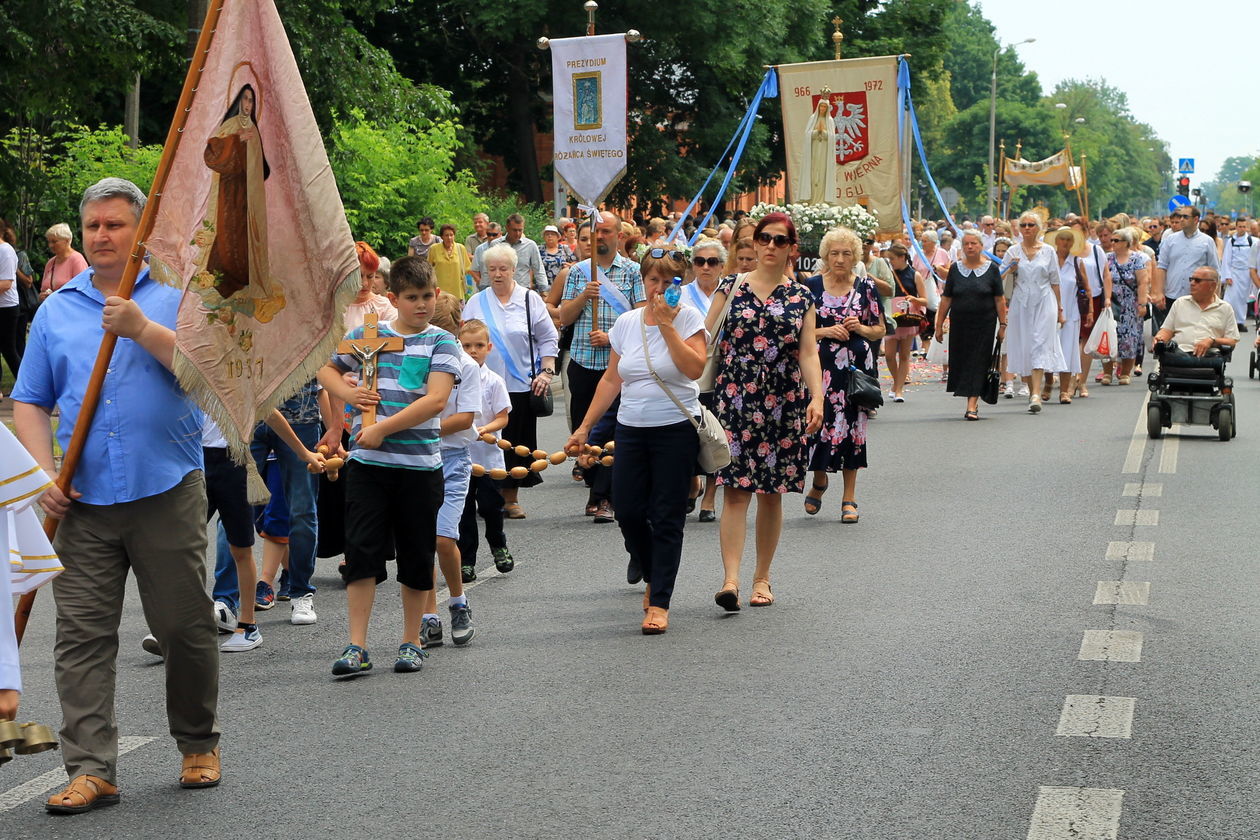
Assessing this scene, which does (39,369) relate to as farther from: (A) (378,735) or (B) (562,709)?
(B) (562,709)

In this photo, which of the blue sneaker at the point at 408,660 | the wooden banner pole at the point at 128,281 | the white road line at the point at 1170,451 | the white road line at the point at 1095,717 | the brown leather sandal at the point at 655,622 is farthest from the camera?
the white road line at the point at 1170,451

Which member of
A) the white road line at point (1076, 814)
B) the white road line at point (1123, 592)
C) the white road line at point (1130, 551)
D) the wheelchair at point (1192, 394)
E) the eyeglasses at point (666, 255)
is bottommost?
the white road line at point (1130, 551)

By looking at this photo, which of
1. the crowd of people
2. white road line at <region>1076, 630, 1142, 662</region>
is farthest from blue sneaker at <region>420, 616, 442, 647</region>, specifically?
white road line at <region>1076, 630, 1142, 662</region>

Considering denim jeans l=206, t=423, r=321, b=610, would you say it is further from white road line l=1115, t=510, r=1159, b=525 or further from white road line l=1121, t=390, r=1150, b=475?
white road line l=1121, t=390, r=1150, b=475

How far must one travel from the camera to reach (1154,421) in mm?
15938

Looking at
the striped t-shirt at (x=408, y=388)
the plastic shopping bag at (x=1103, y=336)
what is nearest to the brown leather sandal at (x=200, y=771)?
the striped t-shirt at (x=408, y=388)

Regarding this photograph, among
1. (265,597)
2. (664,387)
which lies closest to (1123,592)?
(664,387)

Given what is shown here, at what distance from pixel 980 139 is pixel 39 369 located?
107m

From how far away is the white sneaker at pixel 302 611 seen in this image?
28.1 ft

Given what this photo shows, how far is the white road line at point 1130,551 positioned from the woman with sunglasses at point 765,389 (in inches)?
87.2

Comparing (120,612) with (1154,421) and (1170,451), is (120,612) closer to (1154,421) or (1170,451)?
(1170,451)

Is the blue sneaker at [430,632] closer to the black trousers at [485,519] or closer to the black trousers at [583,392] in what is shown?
the black trousers at [485,519]

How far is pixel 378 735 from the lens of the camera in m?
6.42

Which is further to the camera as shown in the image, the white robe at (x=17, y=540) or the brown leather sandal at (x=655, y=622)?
the brown leather sandal at (x=655, y=622)
